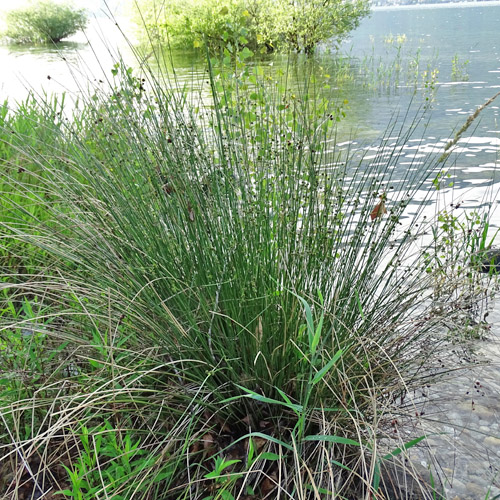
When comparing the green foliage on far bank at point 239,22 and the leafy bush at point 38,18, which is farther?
the leafy bush at point 38,18

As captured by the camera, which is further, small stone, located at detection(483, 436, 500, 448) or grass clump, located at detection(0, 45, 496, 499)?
small stone, located at detection(483, 436, 500, 448)

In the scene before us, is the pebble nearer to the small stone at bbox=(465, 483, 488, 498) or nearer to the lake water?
the small stone at bbox=(465, 483, 488, 498)

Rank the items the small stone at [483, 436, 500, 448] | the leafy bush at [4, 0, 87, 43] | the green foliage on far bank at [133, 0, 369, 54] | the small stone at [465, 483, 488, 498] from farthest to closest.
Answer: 1. the leafy bush at [4, 0, 87, 43]
2. the green foliage on far bank at [133, 0, 369, 54]
3. the small stone at [483, 436, 500, 448]
4. the small stone at [465, 483, 488, 498]

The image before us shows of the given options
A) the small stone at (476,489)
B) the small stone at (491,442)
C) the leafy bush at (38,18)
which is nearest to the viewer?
the small stone at (476,489)

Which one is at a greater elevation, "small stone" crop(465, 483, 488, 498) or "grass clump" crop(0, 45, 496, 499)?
"grass clump" crop(0, 45, 496, 499)

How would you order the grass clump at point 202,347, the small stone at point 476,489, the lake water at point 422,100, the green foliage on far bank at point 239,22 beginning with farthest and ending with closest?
the lake water at point 422,100 → the green foliage on far bank at point 239,22 → the small stone at point 476,489 → the grass clump at point 202,347

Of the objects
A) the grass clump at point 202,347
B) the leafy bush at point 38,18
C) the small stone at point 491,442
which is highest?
the grass clump at point 202,347

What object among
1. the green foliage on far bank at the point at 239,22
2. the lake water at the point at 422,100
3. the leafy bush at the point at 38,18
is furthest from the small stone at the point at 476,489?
the leafy bush at the point at 38,18

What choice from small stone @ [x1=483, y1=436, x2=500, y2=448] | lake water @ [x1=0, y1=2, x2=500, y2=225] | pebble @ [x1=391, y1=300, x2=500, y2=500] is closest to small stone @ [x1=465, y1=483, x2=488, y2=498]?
pebble @ [x1=391, y1=300, x2=500, y2=500]

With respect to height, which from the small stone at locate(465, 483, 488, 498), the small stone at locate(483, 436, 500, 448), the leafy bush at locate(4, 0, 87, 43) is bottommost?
the leafy bush at locate(4, 0, 87, 43)

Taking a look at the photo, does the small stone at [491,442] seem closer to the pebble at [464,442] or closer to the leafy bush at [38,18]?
the pebble at [464,442]

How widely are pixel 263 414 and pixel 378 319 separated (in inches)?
26.1

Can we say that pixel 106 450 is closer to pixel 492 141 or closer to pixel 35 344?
pixel 35 344

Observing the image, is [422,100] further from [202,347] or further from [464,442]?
[202,347]
